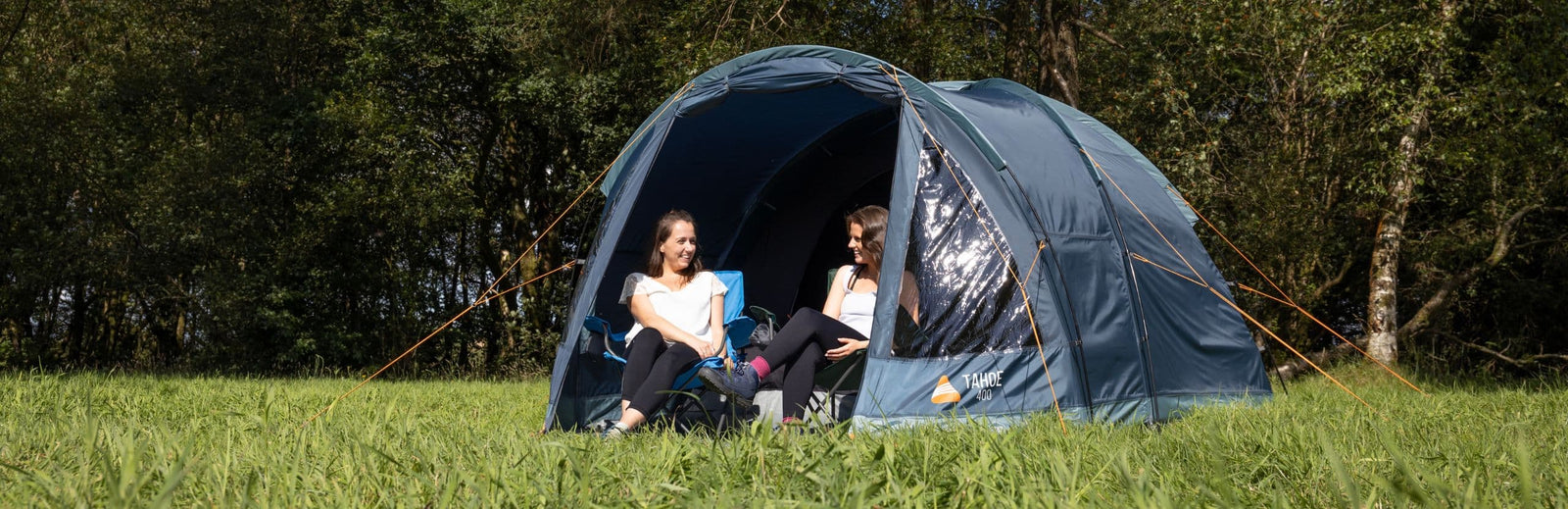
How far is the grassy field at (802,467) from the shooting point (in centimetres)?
183

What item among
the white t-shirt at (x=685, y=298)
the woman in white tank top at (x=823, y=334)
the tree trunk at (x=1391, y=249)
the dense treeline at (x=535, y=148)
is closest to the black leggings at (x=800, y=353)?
the woman in white tank top at (x=823, y=334)

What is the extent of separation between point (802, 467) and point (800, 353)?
1.99m

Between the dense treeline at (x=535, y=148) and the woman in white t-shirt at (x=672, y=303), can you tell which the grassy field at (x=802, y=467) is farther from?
the dense treeline at (x=535, y=148)

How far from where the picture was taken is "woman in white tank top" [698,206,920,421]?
386cm

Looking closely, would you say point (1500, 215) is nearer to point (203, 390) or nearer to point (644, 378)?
point (644, 378)

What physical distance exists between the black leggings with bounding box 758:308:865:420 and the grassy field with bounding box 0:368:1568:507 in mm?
929

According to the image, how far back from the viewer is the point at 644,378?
3891mm

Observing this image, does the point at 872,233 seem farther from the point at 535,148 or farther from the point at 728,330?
the point at 535,148

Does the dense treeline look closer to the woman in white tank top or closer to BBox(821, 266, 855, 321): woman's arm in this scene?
BBox(821, 266, 855, 321): woman's arm

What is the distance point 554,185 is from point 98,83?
13.9 feet

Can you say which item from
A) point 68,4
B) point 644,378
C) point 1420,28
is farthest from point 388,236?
point 1420,28

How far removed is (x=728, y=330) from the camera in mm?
4562

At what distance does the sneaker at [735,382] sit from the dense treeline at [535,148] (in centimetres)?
404

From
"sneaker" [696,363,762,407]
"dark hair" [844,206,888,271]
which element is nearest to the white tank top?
"dark hair" [844,206,888,271]
